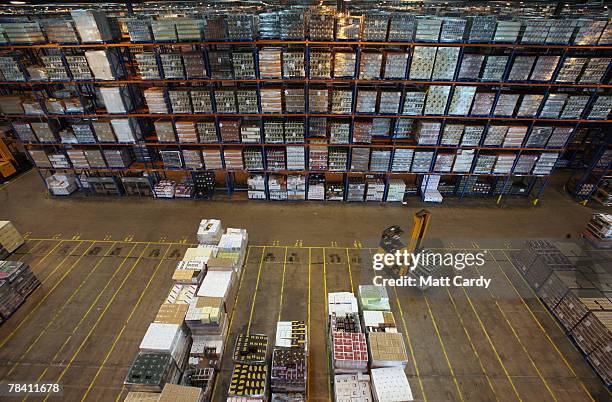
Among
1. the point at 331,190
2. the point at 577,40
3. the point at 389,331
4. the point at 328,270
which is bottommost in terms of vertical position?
the point at 389,331

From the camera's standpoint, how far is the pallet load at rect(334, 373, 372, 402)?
7289mm

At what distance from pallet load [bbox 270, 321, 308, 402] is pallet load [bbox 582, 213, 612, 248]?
13742mm

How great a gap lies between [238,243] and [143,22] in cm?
967

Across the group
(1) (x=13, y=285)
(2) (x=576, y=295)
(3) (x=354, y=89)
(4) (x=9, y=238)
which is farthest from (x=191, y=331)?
(2) (x=576, y=295)

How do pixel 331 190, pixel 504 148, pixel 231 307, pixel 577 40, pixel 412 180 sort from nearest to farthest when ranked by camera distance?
pixel 231 307
pixel 577 40
pixel 504 148
pixel 331 190
pixel 412 180

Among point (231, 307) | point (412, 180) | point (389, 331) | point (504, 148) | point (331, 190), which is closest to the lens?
point (389, 331)

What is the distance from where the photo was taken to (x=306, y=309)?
34.2 feet

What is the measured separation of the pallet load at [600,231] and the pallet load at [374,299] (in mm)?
10886

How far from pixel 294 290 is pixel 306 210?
5104 mm

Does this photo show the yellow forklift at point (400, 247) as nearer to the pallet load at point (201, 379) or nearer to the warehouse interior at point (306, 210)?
the warehouse interior at point (306, 210)

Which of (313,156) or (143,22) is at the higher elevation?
(143,22)

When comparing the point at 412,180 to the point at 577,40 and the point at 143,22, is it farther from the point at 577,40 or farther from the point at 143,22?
the point at 143,22

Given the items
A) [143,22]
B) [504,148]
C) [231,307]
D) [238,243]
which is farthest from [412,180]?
[143,22]

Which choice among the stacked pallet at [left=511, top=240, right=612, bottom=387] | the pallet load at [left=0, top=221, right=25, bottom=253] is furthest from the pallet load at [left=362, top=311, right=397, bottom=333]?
Result: the pallet load at [left=0, top=221, right=25, bottom=253]
